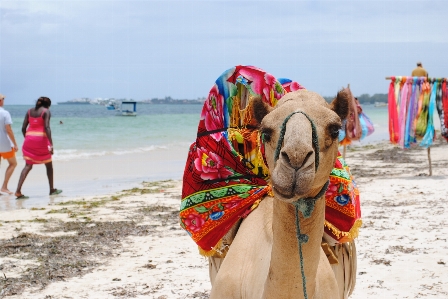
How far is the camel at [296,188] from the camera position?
249cm

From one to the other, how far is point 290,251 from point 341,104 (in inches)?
28.5

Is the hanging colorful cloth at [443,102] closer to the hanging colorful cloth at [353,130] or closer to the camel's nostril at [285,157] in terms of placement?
the hanging colorful cloth at [353,130]

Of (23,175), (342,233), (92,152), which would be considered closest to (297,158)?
(342,233)

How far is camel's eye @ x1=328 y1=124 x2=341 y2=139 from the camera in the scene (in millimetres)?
2774

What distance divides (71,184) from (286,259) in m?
13.7

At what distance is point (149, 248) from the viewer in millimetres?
8125

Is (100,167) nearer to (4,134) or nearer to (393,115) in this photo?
(4,134)

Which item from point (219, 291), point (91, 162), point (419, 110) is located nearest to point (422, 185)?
point (419, 110)

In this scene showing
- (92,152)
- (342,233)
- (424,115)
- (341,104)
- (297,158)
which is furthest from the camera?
(92,152)

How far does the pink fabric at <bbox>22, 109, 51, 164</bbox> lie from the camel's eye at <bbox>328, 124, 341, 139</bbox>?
417 inches

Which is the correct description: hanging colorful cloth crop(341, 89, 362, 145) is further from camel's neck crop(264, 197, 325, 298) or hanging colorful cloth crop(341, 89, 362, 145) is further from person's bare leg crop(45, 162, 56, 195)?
camel's neck crop(264, 197, 325, 298)

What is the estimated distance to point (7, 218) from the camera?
34.4 feet

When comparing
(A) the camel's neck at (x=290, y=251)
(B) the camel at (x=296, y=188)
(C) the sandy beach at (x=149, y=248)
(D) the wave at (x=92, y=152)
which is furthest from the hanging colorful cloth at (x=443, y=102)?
(D) the wave at (x=92, y=152)

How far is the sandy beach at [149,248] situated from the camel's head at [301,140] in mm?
3466
